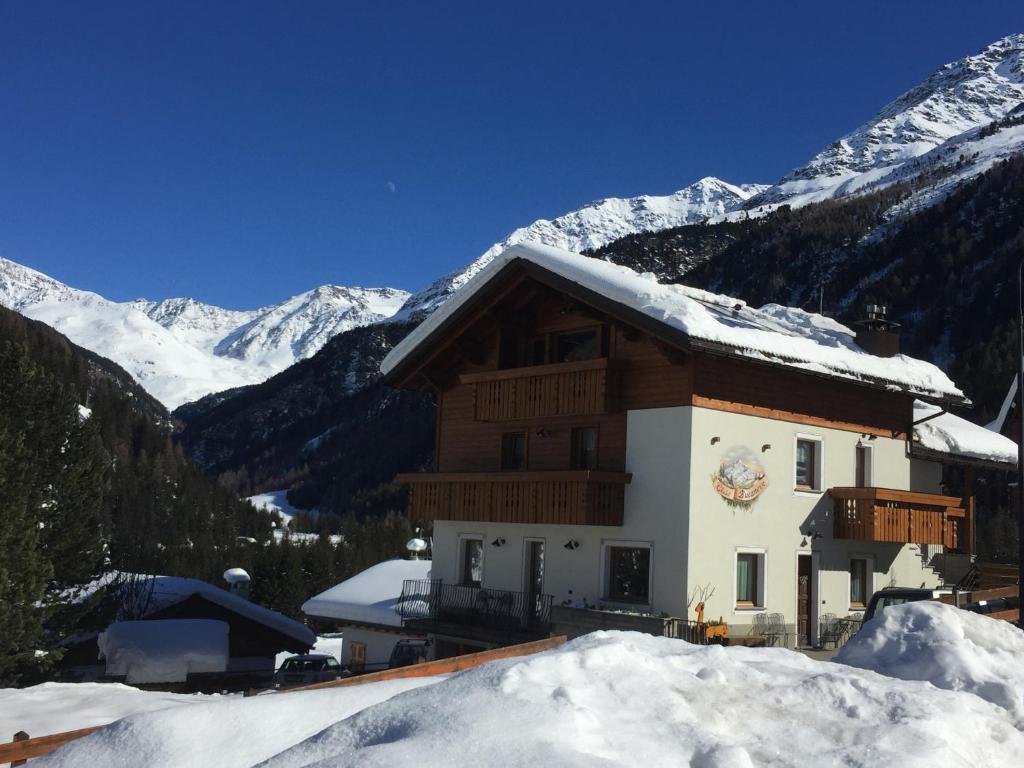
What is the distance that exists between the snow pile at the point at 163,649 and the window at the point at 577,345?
1673 cm

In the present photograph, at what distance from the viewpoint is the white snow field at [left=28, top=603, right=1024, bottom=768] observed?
5504mm

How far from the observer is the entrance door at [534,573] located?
930 inches

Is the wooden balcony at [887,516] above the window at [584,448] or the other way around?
the other way around

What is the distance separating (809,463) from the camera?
23.3 metres

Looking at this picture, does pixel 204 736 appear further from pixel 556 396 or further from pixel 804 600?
pixel 804 600

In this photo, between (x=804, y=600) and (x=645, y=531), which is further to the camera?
(x=804, y=600)

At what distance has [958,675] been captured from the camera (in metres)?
8.47

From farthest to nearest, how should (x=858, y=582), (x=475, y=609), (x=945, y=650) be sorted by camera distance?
1. (x=475, y=609)
2. (x=858, y=582)
3. (x=945, y=650)

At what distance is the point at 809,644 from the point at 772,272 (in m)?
132

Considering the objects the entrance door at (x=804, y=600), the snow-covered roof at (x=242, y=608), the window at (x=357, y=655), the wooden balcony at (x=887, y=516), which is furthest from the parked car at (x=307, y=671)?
the wooden balcony at (x=887, y=516)

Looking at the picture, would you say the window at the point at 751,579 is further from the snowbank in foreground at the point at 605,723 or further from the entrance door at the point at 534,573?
the snowbank in foreground at the point at 605,723

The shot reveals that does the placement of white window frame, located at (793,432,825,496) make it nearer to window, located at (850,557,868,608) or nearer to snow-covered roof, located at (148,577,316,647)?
window, located at (850,557,868,608)

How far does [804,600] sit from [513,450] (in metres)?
7.74

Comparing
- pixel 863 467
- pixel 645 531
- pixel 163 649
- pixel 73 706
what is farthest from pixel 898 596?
pixel 163 649
